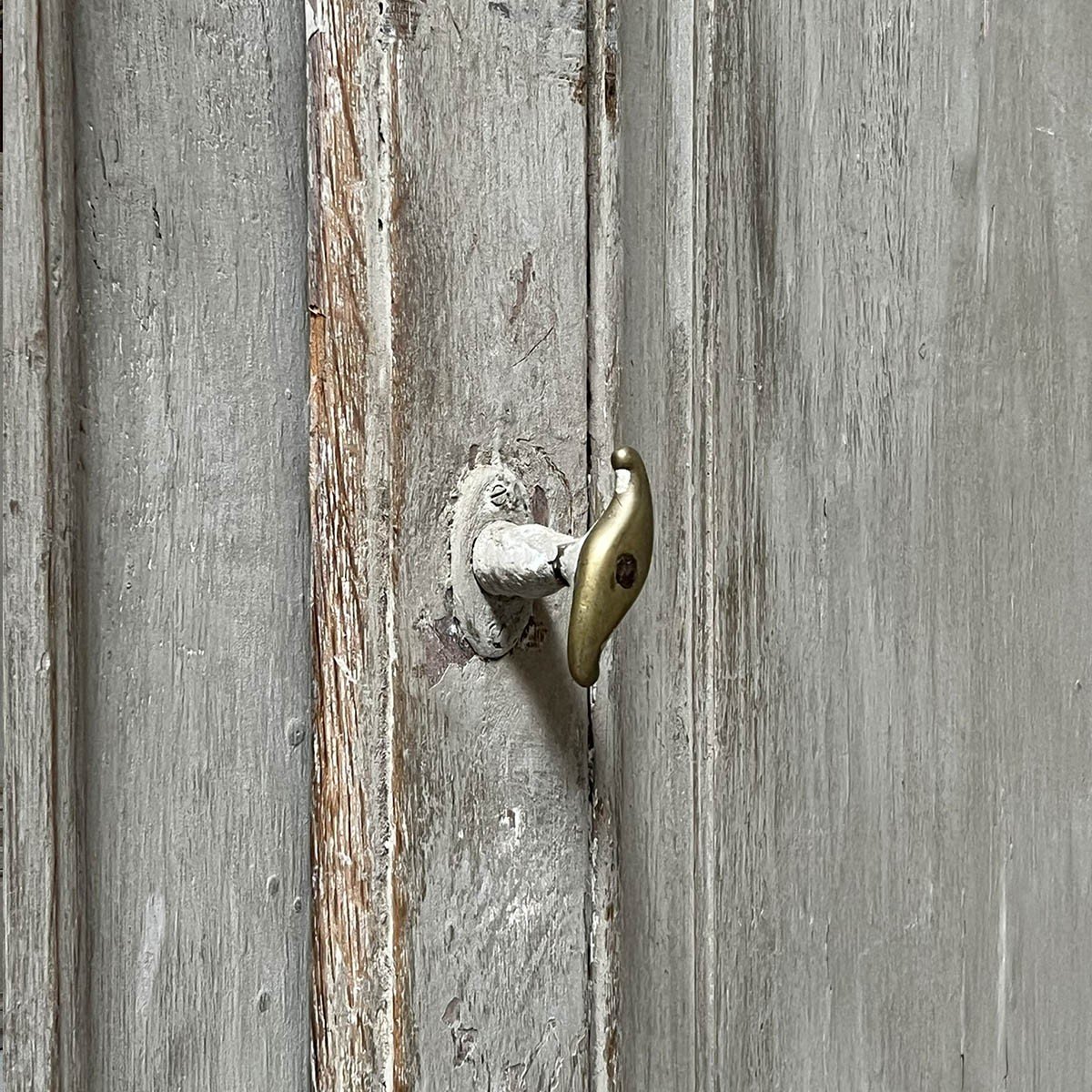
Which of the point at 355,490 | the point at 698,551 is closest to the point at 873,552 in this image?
the point at 698,551

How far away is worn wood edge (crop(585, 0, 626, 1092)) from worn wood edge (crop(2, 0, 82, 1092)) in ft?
0.55

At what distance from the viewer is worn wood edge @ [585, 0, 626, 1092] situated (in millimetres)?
425

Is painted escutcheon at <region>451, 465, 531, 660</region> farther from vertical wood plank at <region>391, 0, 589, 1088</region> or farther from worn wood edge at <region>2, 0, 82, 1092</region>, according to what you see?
worn wood edge at <region>2, 0, 82, 1092</region>

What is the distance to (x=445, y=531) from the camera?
40cm

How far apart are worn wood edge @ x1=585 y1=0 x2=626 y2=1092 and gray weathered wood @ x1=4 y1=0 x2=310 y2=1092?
0.10 m

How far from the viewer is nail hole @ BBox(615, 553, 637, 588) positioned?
14.2 inches

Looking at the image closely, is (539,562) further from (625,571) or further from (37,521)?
(37,521)

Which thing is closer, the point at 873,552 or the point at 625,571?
the point at 625,571

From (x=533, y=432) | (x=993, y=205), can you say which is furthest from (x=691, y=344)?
(x=993, y=205)

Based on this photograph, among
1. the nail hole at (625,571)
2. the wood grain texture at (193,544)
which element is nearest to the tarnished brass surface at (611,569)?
the nail hole at (625,571)

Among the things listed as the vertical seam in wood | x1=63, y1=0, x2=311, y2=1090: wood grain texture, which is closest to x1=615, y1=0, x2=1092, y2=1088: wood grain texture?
the vertical seam in wood

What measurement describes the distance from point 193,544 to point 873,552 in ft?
0.86

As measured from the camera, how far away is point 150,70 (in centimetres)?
39

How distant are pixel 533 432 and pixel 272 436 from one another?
9 centimetres
